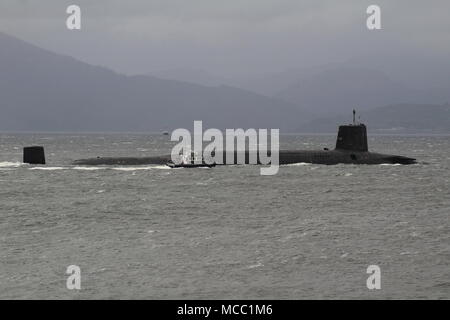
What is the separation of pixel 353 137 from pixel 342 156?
11.1 feet

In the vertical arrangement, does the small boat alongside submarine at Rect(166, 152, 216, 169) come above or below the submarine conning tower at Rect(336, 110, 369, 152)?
below

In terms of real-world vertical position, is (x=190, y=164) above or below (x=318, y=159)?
below

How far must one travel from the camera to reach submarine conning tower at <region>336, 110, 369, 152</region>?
258 ft

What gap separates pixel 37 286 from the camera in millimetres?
28609

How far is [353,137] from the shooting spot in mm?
79812

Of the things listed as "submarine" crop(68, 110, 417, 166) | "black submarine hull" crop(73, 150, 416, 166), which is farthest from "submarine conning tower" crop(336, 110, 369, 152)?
"black submarine hull" crop(73, 150, 416, 166)

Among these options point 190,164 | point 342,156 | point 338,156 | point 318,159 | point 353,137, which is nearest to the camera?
point 353,137

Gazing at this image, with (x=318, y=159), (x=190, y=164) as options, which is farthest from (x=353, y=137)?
(x=190, y=164)

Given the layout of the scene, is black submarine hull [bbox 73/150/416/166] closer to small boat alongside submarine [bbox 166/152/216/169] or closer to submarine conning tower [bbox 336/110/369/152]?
submarine conning tower [bbox 336/110/369/152]

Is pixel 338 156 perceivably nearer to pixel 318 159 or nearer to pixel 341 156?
pixel 341 156

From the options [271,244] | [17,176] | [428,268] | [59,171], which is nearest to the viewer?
[428,268]

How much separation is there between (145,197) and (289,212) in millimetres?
13082

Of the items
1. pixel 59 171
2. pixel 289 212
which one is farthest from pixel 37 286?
pixel 59 171
